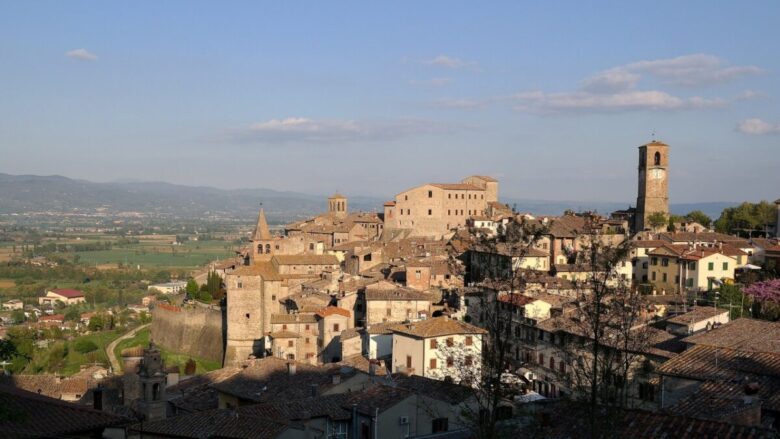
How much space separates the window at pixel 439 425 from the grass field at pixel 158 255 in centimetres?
12956

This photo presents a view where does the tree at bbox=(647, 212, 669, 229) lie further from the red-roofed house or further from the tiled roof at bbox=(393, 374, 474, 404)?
the red-roofed house

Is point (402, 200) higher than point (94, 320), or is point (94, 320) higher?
point (402, 200)

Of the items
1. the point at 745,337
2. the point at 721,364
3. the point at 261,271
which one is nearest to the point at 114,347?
the point at 261,271

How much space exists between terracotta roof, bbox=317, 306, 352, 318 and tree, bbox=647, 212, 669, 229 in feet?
85.0

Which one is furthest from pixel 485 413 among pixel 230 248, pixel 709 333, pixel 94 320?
pixel 230 248

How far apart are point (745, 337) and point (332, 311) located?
22305 mm

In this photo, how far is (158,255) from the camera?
17412 cm

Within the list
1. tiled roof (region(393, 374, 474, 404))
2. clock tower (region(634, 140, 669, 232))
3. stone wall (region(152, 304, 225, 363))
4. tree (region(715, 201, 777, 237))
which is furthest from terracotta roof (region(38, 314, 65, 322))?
tiled roof (region(393, 374, 474, 404))

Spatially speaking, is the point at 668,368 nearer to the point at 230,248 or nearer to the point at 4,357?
the point at 4,357

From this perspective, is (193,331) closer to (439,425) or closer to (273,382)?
(273,382)

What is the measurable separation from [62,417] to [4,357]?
199cm

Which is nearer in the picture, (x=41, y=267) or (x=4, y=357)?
(x=4, y=357)

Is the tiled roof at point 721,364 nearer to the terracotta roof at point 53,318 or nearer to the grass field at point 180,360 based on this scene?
the grass field at point 180,360

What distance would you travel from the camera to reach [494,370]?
15.2m
